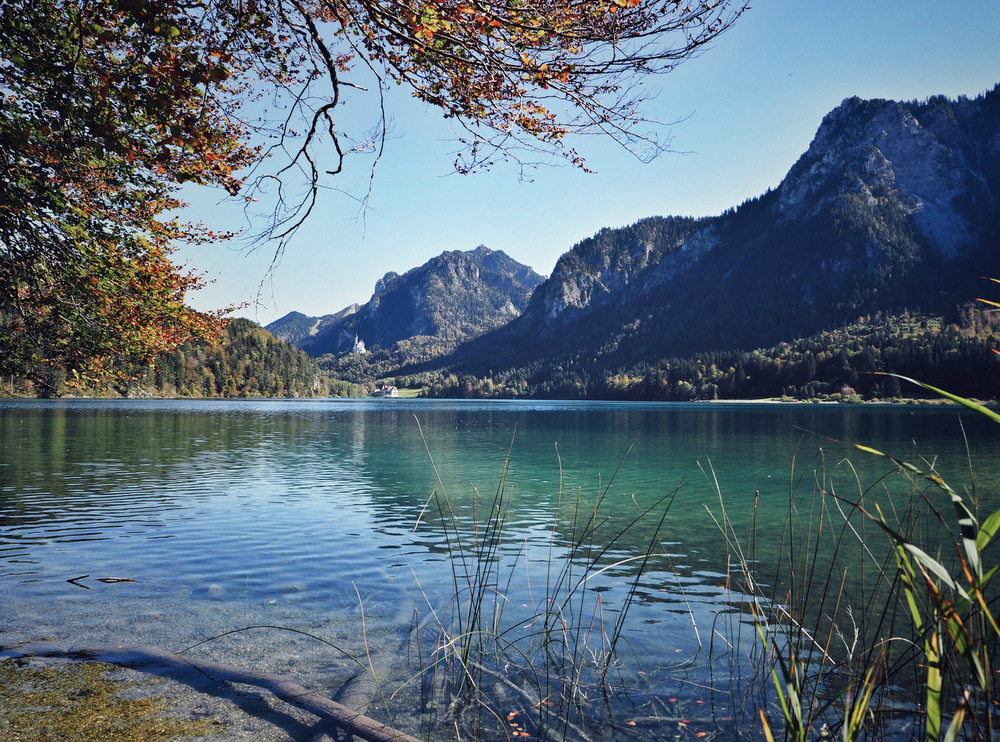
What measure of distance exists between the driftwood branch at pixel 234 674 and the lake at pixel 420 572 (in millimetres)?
317

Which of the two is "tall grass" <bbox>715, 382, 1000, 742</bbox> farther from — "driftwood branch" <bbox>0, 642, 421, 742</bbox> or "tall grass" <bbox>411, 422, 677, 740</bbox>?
"driftwood branch" <bbox>0, 642, 421, 742</bbox>

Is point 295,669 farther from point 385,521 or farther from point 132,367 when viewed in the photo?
point 132,367

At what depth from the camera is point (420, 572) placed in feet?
39.2

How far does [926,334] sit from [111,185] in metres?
198

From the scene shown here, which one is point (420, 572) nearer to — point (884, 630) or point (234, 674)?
point (234, 674)

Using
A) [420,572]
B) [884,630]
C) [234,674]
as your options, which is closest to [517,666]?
[234,674]

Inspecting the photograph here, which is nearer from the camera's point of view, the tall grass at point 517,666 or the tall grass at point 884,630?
the tall grass at point 884,630

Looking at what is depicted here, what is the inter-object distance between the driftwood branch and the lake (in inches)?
12.5

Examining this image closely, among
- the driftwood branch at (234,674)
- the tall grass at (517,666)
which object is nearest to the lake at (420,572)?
the tall grass at (517,666)

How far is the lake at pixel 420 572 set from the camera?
6730 mm

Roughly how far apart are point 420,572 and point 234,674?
5482 millimetres

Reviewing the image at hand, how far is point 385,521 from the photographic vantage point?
17.4m

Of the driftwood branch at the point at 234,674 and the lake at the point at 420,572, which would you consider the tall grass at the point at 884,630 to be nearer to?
the lake at the point at 420,572

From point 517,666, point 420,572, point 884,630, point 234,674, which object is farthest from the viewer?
point 420,572
